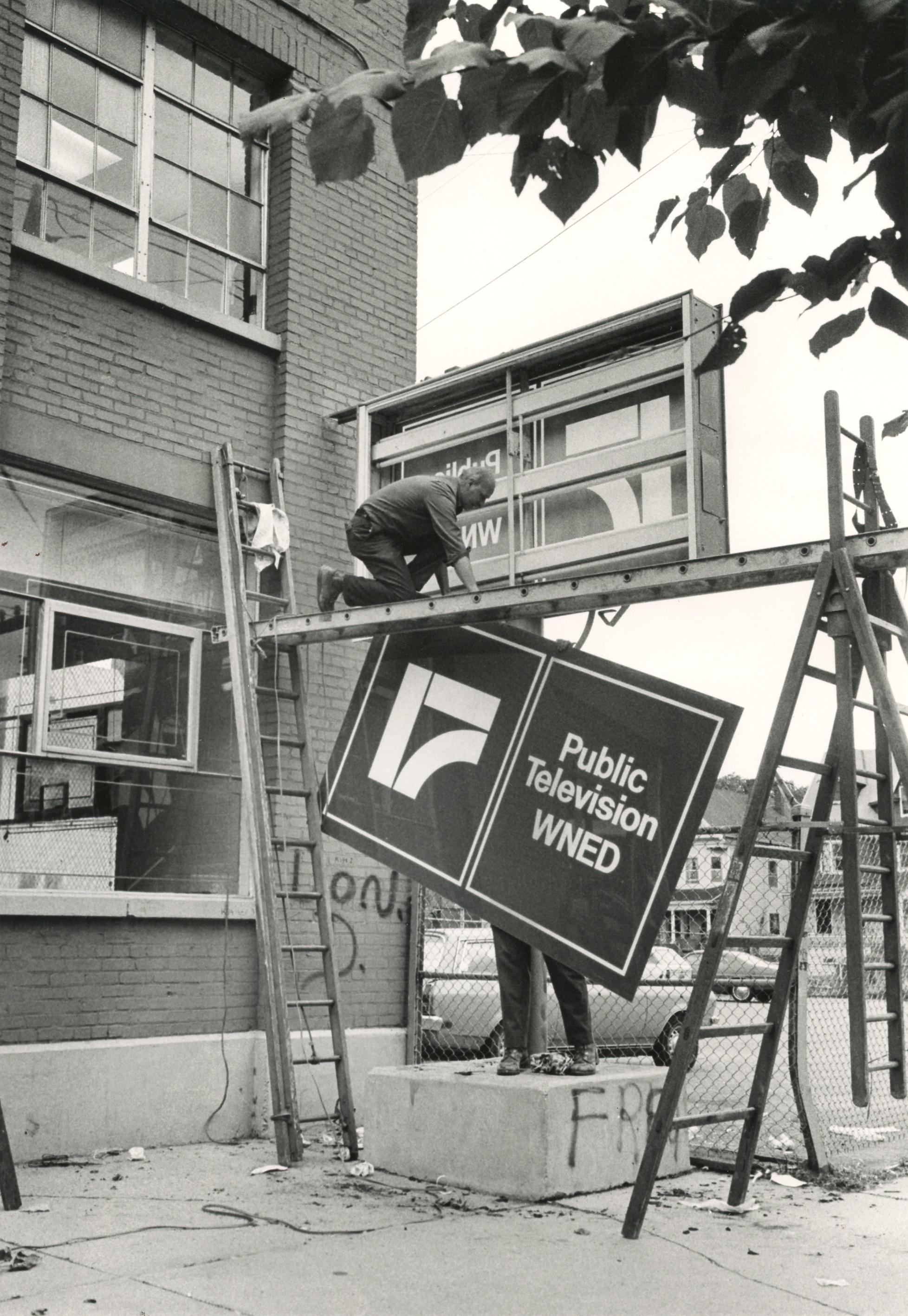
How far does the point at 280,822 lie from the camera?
8852 mm

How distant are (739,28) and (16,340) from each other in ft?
20.4

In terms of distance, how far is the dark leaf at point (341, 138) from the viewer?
2715mm

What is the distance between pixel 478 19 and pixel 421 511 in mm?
4828

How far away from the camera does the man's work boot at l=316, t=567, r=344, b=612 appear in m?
7.98

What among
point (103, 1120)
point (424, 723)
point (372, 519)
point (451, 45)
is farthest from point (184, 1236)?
point (451, 45)

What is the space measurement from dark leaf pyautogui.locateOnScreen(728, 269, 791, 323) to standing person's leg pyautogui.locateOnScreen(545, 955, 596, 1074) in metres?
4.23

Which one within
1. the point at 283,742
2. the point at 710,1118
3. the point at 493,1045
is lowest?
the point at 493,1045

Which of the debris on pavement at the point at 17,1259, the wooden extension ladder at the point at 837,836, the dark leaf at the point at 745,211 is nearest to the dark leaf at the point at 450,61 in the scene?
the dark leaf at the point at 745,211

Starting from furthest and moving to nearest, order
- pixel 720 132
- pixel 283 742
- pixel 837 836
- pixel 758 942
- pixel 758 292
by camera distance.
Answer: pixel 283 742
pixel 837 836
pixel 758 942
pixel 758 292
pixel 720 132

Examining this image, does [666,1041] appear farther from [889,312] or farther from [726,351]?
[889,312]

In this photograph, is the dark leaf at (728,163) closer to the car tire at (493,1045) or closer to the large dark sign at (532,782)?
the large dark sign at (532,782)

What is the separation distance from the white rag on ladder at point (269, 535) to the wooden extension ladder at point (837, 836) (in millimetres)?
3985

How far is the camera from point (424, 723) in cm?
762

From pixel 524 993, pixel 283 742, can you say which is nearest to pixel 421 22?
pixel 524 993
